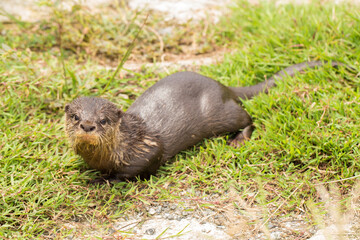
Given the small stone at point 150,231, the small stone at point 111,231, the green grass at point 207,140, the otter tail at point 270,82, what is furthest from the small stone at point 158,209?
the otter tail at point 270,82

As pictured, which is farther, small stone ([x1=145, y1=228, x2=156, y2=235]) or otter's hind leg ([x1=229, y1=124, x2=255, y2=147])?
otter's hind leg ([x1=229, y1=124, x2=255, y2=147])

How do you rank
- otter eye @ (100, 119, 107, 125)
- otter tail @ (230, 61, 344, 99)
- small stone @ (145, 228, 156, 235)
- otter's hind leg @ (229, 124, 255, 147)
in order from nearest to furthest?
small stone @ (145, 228, 156, 235) < otter eye @ (100, 119, 107, 125) < otter's hind leg @ (229, 124, 255, 147) < otter tail @ (230, 61, 344, 99)

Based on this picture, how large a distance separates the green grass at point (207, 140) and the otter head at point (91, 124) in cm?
31

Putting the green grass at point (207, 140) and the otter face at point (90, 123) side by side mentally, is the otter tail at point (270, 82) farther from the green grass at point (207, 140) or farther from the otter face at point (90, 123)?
the otter face at point (90, 123)

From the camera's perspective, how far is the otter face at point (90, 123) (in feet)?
8.29

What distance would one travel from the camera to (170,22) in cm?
484

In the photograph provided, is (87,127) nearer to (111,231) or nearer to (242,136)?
(111,231)

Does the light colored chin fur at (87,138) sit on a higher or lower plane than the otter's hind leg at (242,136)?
higher

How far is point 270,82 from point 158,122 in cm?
106

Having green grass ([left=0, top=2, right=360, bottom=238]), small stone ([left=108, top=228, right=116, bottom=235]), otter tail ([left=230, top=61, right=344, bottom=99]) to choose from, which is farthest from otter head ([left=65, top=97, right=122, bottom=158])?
otter tail ([left=230, top=61, right=344, bottom=99])

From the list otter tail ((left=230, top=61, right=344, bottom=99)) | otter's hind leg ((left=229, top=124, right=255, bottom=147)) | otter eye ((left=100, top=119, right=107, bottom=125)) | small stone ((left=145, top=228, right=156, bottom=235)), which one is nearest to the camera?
small stone ((left=145, top=228, right=156, bottom=235))

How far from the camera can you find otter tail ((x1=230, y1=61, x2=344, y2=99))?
3.47 metres

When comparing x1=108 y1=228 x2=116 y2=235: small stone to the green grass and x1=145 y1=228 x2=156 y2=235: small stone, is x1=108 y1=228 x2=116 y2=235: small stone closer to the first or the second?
the green grass

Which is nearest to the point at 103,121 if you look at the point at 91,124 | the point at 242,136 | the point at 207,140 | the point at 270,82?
the point at 91,124
